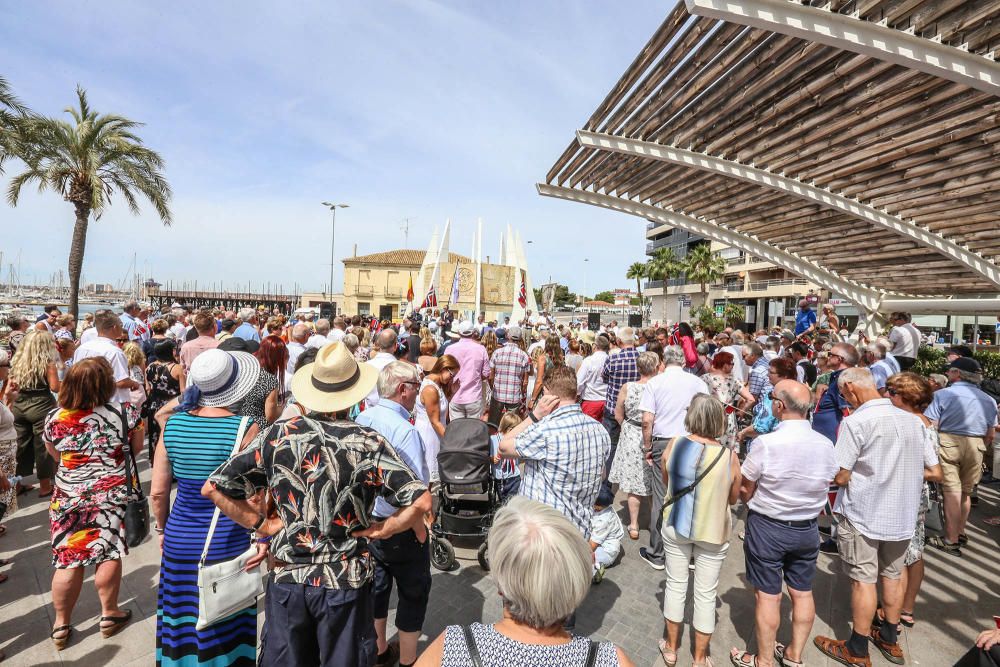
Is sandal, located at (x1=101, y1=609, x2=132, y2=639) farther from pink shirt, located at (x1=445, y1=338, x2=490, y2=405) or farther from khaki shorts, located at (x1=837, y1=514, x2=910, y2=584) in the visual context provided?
khaki shorts, located at (x1=837, y1=514, x2=910, y2=584)

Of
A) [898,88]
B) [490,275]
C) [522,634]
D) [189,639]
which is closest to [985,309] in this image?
[898,88]

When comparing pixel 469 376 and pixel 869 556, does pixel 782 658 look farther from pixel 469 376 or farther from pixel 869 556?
pixel 469 376

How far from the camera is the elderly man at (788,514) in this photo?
280 cm

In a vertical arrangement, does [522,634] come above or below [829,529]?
above

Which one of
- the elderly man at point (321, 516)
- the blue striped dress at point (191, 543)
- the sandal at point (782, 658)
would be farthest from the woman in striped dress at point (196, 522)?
the sandal at point (782, 658)

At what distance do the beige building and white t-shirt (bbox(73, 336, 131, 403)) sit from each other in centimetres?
3418

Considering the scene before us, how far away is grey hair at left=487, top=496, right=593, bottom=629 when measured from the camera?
1271 mm

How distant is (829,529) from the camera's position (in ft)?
16.5

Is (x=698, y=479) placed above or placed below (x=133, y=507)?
above

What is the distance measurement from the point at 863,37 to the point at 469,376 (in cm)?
519

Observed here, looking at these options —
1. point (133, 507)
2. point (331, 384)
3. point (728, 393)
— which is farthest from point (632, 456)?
point (133, 507)

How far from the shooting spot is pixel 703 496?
283 cm

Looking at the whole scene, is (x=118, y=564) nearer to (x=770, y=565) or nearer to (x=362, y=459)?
(x=362, y=459)

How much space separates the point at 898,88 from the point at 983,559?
4.82 meters
